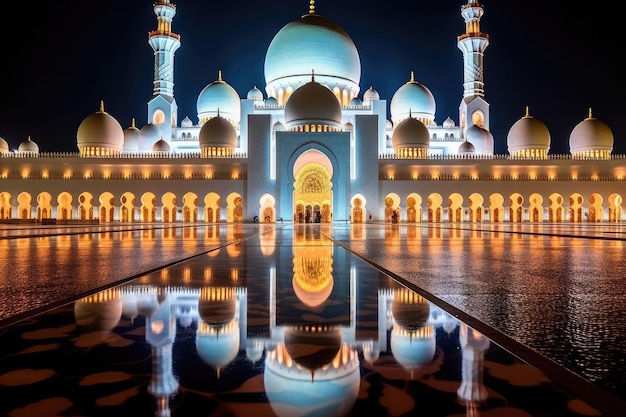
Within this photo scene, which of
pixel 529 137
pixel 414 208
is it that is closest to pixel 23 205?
pixel 414 208

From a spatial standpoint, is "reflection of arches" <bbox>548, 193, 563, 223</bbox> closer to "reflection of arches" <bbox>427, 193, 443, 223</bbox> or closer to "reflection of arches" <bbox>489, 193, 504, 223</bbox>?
"reflection of arches" <bbox>489, 193, 504, 223</bbox>

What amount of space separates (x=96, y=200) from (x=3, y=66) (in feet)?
23.6

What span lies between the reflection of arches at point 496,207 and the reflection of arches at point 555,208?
1.84m

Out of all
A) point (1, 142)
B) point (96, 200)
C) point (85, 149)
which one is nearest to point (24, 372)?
point (96, 200)

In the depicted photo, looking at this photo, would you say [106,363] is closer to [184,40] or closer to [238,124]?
[238,124]

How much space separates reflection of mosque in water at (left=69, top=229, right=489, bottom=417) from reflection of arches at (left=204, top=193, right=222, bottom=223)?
17455mm

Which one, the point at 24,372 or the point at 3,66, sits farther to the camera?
the point at 3,66

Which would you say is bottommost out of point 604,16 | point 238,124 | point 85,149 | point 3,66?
point 85,149

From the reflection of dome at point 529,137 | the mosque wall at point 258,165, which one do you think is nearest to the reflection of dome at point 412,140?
the reflection of dome at point 529,137

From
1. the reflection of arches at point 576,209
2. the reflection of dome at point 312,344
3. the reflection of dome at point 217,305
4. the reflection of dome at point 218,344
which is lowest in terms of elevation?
the reflection of dome at point 217,305

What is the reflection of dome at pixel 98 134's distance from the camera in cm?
2092

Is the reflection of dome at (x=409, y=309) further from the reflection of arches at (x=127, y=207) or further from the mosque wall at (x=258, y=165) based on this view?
the reflection of arches at (x=127, y=207)

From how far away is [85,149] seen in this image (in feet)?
69.1

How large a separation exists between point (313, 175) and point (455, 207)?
562 cm
